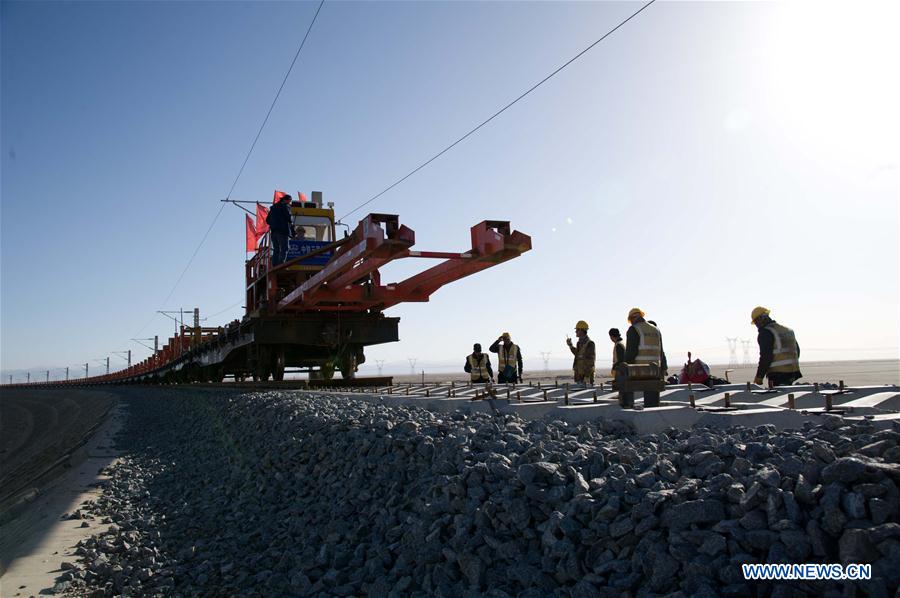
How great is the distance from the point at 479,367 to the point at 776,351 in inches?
219

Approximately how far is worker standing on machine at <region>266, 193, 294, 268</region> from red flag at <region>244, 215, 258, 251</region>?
4.21 meters

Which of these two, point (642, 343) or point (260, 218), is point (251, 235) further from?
point (642, 343)

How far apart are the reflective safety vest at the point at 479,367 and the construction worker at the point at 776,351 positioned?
525 centimetres

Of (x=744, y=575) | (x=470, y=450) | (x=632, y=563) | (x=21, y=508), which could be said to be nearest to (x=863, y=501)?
(x=744, y=575)

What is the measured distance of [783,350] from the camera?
686cm

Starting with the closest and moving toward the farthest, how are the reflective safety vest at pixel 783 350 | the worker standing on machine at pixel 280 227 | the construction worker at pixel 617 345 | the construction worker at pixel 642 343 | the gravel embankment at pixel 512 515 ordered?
the gravel embankment at pixel 512 515
the reflective safety vest at pixel 783 350
the construction worker at pixel 642 343
the construction worker at pixel 617 345
the worker standing on machine at pixel 280 227

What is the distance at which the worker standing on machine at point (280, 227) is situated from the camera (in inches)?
477

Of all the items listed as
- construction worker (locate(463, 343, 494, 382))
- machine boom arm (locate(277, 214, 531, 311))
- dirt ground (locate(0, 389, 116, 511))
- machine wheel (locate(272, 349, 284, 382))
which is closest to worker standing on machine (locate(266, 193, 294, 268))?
machine boom arm (locate(277, 214, 531, 311))

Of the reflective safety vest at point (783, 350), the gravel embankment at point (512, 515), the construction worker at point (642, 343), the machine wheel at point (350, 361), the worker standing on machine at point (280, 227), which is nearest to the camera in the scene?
the gravel embankment at point (512, 515)

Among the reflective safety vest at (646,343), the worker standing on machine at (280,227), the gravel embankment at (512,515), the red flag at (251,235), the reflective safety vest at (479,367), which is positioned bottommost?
the gravel embankment at (512,515)

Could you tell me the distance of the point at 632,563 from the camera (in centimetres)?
268

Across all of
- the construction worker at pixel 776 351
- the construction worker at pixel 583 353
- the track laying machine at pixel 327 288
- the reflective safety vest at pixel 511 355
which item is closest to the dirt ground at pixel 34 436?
the track laying machine at pixel 327 288

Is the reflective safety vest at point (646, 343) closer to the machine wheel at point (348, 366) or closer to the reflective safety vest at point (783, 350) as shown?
the reflective safety vest at point (783, 350)

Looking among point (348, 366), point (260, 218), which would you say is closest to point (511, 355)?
point (348, 366)
